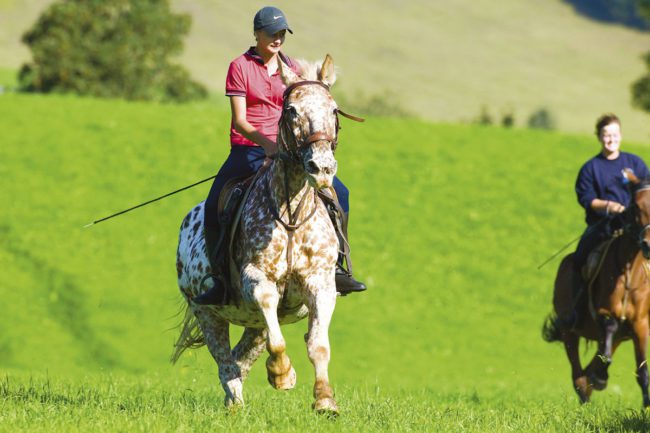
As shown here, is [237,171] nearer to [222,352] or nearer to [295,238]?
[295,238]

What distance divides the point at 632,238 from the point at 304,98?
6.52 metres

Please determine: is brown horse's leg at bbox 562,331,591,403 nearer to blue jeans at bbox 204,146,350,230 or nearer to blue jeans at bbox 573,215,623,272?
blue jeans at bbox 573,215,623,272

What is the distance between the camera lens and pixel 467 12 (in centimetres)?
15075

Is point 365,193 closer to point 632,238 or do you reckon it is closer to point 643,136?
point 632,238

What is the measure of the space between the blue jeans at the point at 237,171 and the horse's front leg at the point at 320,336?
1.51 metres

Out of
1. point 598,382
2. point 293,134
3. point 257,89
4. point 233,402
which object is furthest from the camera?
point 598,382

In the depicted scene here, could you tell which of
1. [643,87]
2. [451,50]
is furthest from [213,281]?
[451,50]

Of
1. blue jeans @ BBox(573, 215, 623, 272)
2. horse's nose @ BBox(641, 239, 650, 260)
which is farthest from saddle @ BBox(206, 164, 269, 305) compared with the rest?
blue jeans @ BBox(573, 215, 623, 272)

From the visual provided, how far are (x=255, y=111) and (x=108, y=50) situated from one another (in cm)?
5530

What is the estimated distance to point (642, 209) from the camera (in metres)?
12.2

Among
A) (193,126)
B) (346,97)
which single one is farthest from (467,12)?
(193,126)

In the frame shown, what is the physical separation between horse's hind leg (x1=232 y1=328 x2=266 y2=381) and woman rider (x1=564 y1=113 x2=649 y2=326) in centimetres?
530

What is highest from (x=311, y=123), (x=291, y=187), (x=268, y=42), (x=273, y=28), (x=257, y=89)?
(x=273, y=28)

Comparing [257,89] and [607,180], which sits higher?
[257,89]
